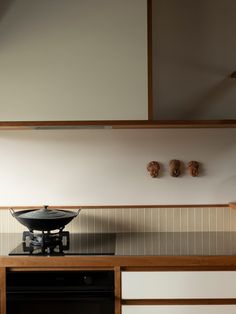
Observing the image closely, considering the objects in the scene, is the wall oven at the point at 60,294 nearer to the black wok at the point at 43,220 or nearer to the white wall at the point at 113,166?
the black wok at the point at 43,220

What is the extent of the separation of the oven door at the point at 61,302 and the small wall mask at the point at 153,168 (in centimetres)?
84

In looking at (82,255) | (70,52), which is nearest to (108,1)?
(70,52)

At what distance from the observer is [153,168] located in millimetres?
2303

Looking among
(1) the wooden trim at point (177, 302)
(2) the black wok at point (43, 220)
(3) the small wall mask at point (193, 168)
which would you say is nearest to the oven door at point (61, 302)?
(1) the wooden trim at point (177, 302)

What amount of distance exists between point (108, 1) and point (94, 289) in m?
1.49

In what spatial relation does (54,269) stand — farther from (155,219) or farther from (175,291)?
(155,219)

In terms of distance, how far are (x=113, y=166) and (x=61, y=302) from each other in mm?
916

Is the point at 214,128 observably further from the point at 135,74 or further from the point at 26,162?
the point at 26,162

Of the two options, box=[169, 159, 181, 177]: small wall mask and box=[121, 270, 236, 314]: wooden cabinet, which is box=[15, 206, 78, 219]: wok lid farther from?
box=[169, 159, 181, 177]: small wall mask

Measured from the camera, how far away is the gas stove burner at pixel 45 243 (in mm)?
1879

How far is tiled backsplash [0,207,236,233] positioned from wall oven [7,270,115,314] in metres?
0.59

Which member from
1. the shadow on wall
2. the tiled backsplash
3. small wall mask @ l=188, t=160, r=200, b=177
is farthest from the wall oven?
the shadow on wall

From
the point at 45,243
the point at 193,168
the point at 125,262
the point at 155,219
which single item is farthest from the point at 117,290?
the point at 193,168

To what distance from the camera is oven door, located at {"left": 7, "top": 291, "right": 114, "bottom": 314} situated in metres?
1.74
